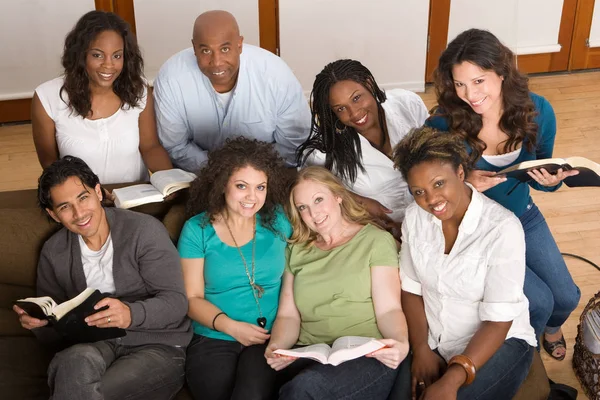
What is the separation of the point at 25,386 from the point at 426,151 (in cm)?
146

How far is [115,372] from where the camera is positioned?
2.37 m

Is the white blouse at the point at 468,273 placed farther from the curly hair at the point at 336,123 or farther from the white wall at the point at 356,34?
the white wall at the point at 356,34

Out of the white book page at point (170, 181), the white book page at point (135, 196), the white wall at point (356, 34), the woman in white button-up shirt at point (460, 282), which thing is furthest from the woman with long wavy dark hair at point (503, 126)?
the white wall at point (356, 34)

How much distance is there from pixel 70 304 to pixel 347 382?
87 cm

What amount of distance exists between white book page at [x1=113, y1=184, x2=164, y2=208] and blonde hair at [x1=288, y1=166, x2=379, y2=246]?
1.56 feet

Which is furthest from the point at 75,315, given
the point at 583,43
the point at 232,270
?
the point at 583,43

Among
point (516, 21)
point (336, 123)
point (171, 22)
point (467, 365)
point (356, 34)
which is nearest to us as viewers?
point (467, 365)

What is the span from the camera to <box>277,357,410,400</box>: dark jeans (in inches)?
89.7

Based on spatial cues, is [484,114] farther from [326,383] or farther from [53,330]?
[53,330]

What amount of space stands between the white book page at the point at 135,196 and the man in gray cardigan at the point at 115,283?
0.08 meters

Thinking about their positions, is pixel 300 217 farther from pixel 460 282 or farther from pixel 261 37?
pixel 261 37

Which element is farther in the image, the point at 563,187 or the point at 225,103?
the point at 563,187

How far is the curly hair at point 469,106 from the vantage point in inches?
101

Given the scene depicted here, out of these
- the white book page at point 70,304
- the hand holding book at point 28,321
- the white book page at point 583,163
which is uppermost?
the white book page at point 583,163
